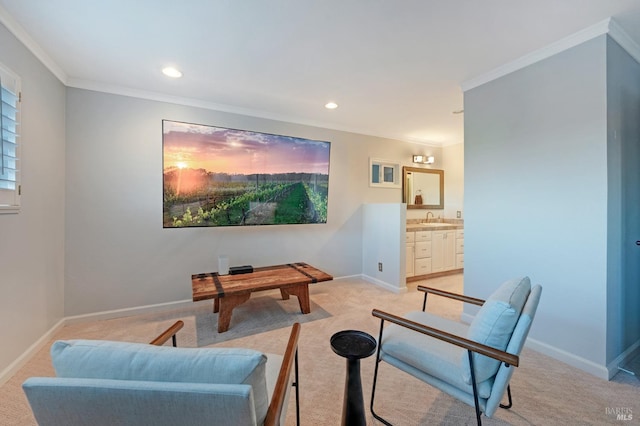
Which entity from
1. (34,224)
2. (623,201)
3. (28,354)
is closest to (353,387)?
(623,201)

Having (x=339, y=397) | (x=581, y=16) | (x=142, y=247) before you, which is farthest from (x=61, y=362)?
(x=581, y=16)

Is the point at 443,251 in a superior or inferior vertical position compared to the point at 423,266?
superior

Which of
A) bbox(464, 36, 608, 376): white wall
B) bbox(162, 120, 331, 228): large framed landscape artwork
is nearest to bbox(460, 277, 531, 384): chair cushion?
bbox(464, 36, 608, 376): white wall

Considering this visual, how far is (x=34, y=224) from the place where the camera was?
7.36 ft

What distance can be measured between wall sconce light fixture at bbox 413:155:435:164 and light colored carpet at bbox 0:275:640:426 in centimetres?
277

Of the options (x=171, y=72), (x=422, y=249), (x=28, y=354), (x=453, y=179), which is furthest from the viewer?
(x=453, y=179)

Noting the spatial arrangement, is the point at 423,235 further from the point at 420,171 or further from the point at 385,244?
the point at 420,171

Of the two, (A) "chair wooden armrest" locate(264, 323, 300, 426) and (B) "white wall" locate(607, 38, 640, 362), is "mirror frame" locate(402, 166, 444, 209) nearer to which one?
(B) "white wall" locate(607, 38, 640, 362)

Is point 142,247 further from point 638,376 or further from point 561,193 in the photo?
point 638,376

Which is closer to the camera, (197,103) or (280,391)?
(280,391)

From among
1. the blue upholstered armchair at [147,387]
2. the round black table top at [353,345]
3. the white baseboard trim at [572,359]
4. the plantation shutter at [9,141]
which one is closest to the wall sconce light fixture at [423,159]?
the white baseboard trim at [572,359]

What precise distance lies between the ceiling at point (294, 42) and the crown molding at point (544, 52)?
1.9 inches

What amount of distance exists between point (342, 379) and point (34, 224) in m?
2.72

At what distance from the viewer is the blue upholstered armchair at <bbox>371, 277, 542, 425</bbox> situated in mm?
1252
